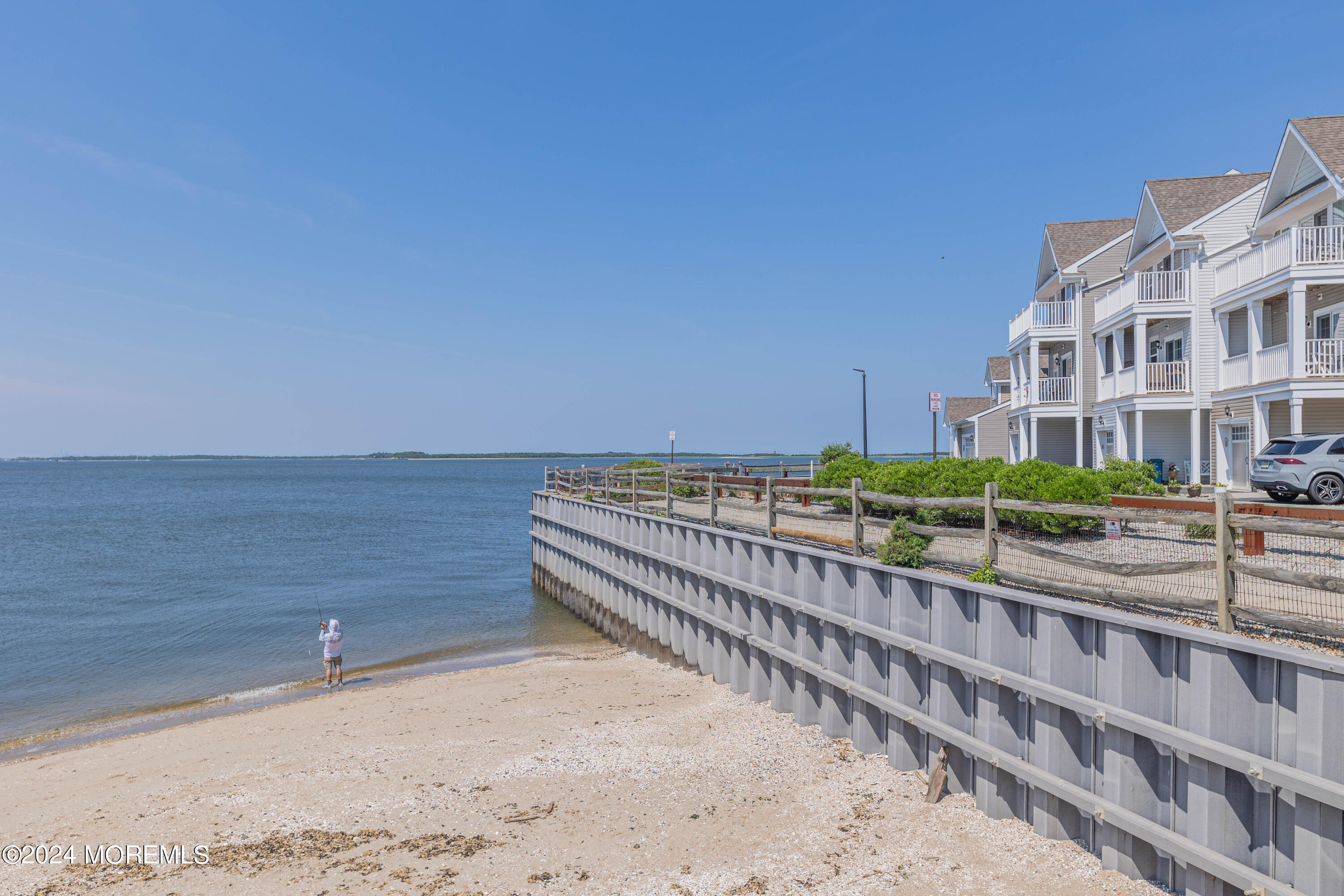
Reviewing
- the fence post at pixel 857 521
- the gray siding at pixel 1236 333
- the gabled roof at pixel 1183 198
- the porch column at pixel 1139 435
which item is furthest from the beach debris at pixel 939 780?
the gabled roof at pixel 1183 198

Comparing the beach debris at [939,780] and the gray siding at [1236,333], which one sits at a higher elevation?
the gray siding at [1236,333]

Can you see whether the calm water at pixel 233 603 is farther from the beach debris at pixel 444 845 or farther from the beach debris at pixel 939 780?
the beach debris at pixel 939 780

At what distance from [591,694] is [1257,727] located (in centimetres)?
1021

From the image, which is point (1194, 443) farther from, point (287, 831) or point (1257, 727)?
point (287, 831)

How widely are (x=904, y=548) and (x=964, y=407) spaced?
45684 millimetres

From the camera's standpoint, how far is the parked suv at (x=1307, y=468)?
14688 millimetres

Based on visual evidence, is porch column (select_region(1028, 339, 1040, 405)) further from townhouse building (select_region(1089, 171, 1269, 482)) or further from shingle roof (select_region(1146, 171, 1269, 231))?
shingle roof (select_region(1146, 171, 1269, 231))

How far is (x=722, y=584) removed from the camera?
43.3ft

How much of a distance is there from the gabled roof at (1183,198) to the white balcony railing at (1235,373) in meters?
5.72

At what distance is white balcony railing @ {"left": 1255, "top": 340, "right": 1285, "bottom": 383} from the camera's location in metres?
19.2

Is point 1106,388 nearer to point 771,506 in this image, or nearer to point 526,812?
point 771,506

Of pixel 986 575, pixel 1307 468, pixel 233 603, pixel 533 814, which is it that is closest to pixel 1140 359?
pixel 1307 468

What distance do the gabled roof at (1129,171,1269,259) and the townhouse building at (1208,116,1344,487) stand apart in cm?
249

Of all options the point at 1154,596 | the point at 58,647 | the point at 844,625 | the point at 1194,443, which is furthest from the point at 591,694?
the point at 1194,443
